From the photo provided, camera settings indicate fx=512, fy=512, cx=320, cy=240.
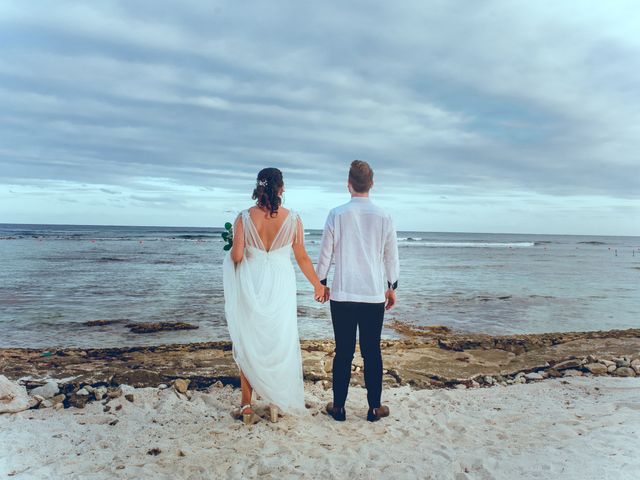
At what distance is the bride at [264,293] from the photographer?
175 inches

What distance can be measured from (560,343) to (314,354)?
4222 millimetres

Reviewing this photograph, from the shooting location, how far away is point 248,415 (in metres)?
4.49

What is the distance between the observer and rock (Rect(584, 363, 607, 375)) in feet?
20.5

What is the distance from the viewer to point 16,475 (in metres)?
3.54

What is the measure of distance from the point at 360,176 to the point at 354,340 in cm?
145

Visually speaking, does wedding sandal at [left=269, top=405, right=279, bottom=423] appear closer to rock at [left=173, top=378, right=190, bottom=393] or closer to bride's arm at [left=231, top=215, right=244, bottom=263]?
rock at [left=173, top=378, right=190, bottom=393]

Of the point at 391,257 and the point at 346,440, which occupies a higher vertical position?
the point at 391,257

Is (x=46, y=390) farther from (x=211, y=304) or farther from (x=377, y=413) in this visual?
(x=211, y=304)

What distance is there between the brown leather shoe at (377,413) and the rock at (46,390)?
317 centimetres

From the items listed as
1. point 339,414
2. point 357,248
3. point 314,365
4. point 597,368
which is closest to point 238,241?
point 357,248

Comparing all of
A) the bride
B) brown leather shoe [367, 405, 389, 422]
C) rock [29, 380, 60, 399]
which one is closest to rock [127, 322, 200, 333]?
rock [29, 380, 60, 399]

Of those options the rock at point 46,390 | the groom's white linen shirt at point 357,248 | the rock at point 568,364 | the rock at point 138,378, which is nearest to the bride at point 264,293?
the groom's white linen shirt at point 357,248

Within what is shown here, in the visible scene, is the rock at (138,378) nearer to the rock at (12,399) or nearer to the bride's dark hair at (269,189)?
the rock at (12,399)

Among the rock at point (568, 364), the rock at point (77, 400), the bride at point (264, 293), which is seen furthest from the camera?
the rock at point (568, 364)
